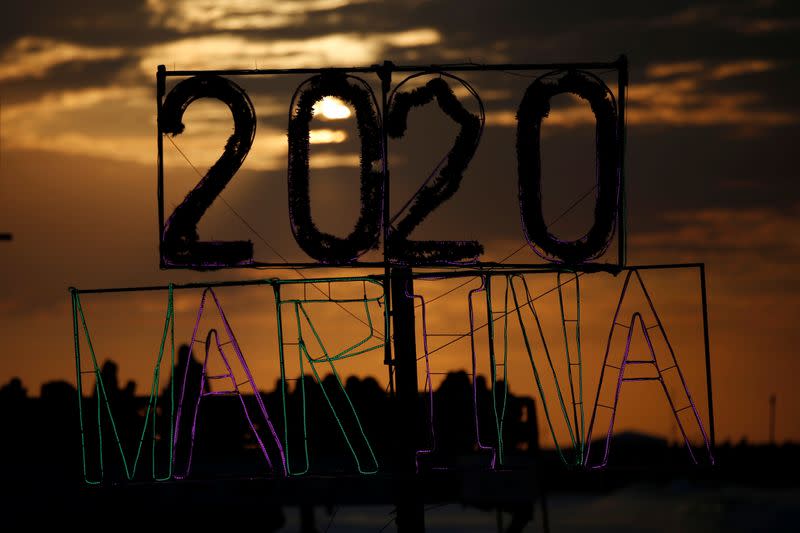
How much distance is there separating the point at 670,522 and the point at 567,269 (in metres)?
136

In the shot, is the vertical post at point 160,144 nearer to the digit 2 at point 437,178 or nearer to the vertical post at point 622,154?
the digit 2 at point 437,178

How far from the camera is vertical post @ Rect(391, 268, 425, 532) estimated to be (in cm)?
2106

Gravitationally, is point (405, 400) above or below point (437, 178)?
below

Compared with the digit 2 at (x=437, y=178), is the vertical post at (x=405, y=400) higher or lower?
lower

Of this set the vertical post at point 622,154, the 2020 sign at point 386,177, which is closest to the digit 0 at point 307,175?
the 2020 sign at point 386,177

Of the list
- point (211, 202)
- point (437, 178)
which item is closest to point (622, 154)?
point (437, 178)

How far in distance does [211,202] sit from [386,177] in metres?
2.49

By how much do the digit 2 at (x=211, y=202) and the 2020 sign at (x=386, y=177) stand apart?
1 centimetres

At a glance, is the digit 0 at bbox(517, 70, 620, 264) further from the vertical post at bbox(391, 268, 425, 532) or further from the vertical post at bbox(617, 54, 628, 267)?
the vertical post at bbox(391, 268, 425, 532)

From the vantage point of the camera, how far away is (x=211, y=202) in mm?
21375

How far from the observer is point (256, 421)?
47094 millimetres

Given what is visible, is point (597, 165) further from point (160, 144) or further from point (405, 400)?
point (160, 144)

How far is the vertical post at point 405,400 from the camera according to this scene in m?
21.1

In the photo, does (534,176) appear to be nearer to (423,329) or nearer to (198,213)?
(423,329)
